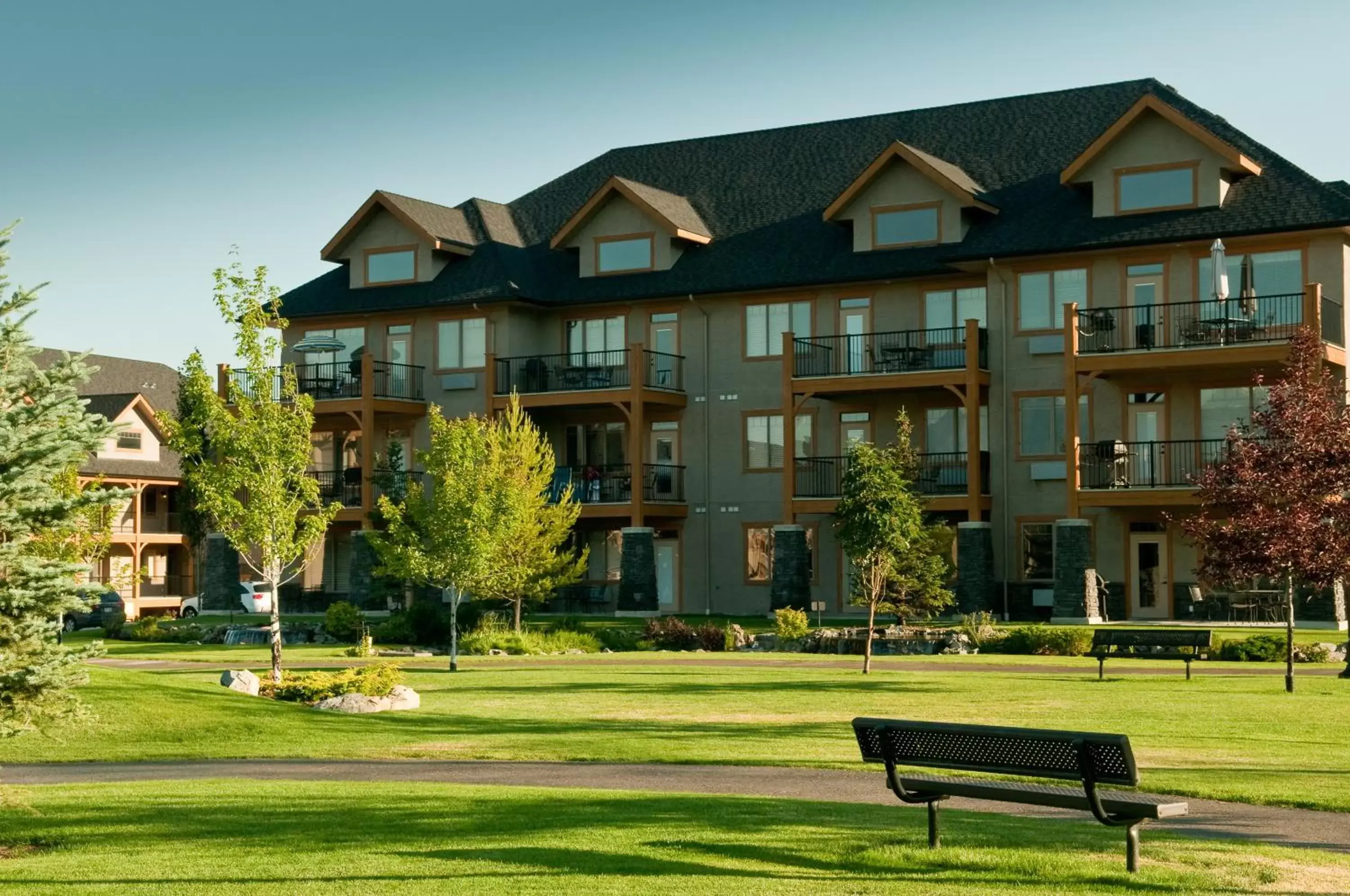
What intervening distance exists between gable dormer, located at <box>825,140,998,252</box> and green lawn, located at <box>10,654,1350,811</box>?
19.9 metres

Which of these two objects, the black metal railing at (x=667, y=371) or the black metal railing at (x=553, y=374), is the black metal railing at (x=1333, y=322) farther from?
the black metal railing at (x=553, y=374)

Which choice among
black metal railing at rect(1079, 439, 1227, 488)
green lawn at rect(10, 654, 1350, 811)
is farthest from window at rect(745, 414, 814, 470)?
green lawn at rect(10, 654, 1350, 811)

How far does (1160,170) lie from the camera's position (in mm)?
42344

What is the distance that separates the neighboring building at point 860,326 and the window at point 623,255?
72mm

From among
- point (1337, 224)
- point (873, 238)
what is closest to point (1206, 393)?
point (1337, 224)

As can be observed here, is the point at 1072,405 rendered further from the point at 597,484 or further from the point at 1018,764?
the point at 1018,764

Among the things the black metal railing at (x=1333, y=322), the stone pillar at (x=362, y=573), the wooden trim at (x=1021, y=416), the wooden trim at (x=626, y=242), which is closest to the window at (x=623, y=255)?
the wooden trim at (x=626, y=242)

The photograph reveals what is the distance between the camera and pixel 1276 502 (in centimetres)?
→ 2420

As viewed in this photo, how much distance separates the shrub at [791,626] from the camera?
125 ft

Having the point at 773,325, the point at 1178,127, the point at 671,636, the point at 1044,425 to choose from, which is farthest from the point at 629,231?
the point at 1178,127

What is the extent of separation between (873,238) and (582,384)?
9376 mm

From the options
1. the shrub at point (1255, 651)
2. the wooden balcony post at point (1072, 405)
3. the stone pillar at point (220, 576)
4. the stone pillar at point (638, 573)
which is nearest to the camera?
the shrub at point (1255, 651)

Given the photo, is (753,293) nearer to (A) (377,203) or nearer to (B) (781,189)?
(B) (781,189)

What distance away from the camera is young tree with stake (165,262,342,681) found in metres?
27.5
